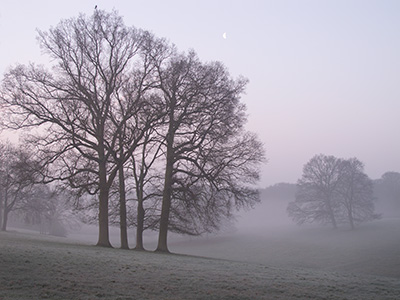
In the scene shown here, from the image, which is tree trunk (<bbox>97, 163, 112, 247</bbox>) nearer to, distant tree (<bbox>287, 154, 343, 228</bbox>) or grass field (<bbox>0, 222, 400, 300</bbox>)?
grass field (<bbox>0, 222, 400, 300</bbox>)

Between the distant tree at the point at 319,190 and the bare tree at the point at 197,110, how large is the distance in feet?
152

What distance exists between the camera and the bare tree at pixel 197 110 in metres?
23.5

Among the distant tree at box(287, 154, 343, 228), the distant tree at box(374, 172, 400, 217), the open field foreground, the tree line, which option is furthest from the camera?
the distant tree at box(374, 172, 400, 217)

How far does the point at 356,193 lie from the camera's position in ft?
207

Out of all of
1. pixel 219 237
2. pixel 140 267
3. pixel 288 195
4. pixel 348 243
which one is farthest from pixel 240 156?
pixel 288 195

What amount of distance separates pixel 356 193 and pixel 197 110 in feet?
162

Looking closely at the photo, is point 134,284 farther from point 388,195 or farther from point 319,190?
point 388,195

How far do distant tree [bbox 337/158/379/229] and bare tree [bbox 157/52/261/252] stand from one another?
150 feet

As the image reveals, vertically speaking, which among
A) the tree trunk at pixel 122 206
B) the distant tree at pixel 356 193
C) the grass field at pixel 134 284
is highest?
the distant tree at pixel 356 193

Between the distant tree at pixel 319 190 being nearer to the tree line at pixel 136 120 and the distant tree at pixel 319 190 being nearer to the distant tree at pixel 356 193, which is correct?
the distant tree at pixel 356 193

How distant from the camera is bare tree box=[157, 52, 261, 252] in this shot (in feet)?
77.2

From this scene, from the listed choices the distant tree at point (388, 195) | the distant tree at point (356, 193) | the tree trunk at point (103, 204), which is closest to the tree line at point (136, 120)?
the tree trunk at point (103, 204)

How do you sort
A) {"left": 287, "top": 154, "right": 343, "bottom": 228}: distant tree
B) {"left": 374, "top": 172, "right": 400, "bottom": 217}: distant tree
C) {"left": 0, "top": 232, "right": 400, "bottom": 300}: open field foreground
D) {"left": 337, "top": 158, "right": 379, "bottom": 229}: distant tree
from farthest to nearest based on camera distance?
{"left": 374, "top": 172, "right": 400, "bottom": 217}: distant tree < {"left": 287, "top": 154, "right": 343, "bottom": 228}: distant tree < {"left": 337, "top": 158, "right": 379, "bottom": 229}: distant tree < {"left": 0, "top": 232, "right": 400, "bottom": 300}: open field foreground

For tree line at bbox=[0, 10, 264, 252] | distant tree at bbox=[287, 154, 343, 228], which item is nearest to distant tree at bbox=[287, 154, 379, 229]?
distant tree at bbox=[287, 154, 343, 228]
